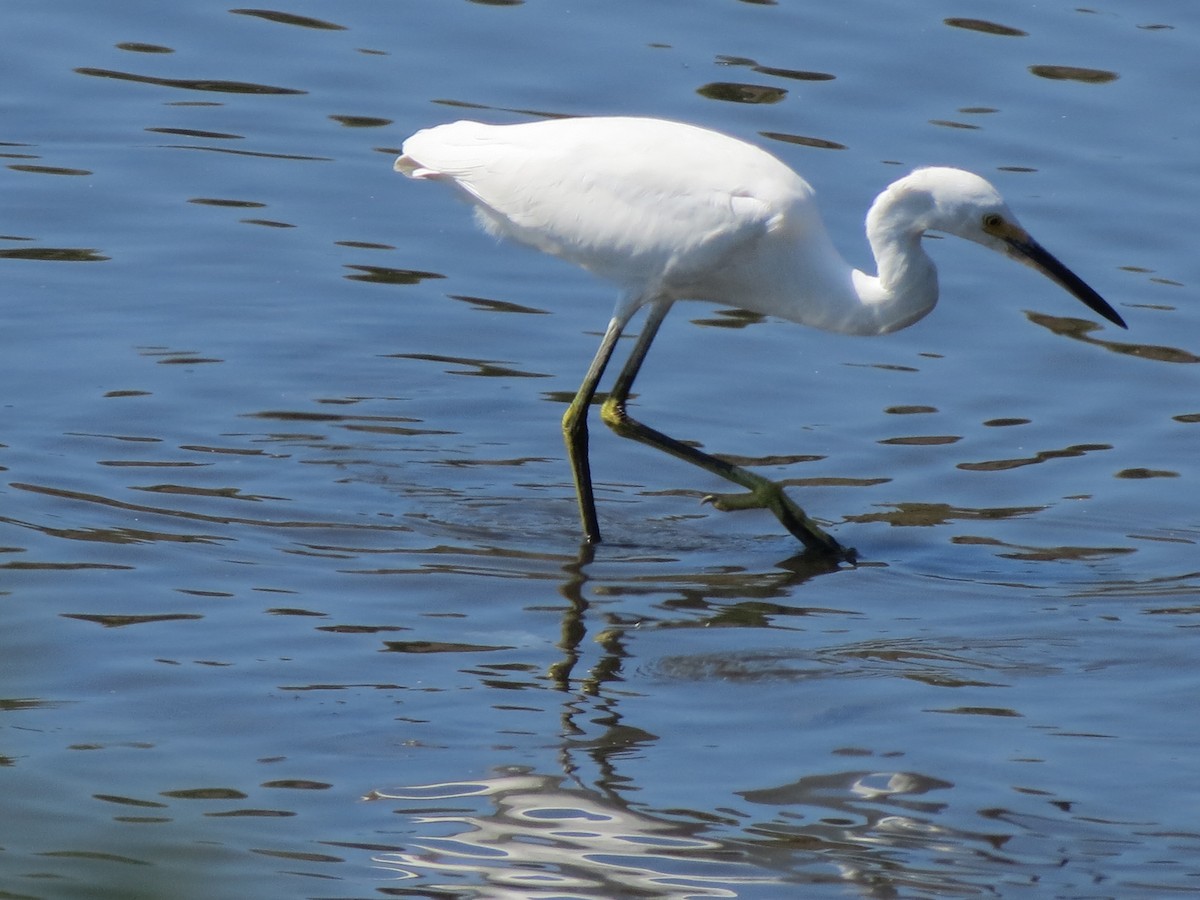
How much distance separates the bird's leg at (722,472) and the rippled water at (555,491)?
0.53 ft

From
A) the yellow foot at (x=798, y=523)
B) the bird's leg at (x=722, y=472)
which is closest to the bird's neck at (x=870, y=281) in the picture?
the bird's leg at (x=722, y=472)

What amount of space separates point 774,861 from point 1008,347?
4.74 m

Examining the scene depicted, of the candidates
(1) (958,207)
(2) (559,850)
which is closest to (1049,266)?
(1) (958,207)

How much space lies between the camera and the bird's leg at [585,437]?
7.45 metres

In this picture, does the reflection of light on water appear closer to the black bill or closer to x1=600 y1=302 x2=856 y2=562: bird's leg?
x1=600 y1=302 x2=856 y2=562: bird's leg

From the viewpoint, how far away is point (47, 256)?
31.5 ft

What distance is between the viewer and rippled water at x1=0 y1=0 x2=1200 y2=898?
521 cm

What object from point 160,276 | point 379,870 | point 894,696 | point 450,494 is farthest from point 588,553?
→ point 160,276

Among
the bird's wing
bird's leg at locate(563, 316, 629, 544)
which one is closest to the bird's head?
the bird's wing

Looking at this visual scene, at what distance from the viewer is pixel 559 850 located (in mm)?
5051

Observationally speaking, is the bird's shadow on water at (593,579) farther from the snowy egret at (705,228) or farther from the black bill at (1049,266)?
the black bill at (1049,266)

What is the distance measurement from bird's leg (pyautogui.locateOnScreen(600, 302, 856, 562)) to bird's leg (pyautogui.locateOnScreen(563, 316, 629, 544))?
0.15 m

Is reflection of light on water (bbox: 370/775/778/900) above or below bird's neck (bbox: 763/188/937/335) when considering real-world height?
below

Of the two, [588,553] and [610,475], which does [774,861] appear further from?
[610,475]
